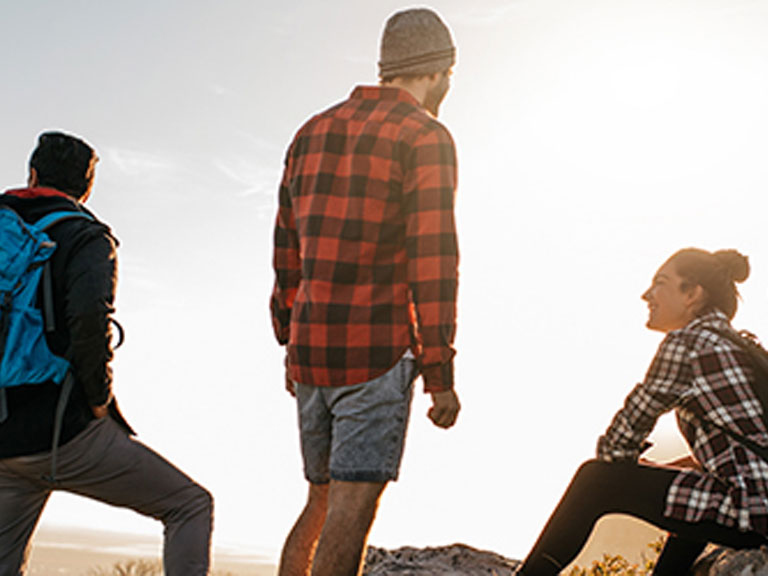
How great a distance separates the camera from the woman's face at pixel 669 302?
4109 mm

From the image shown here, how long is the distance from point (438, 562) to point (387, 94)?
170 inches

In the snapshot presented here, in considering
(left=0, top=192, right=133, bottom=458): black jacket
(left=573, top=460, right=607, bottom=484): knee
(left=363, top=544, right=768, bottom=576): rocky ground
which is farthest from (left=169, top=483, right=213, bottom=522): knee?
(left=363, top=544, right=768, bottom=576): rocky ground

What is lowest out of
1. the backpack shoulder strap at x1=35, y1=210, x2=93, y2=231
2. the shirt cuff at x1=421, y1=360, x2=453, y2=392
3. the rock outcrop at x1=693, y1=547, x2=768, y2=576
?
the rock outcrop at x1=693, y1=547, x2=768, y2=576

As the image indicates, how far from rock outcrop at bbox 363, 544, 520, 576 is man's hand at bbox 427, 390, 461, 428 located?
11.5ft

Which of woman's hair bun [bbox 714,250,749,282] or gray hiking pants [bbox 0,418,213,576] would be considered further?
woman's hair bun [bbox 714,250,749,282]

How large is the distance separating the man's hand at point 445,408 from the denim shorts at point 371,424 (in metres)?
0.10

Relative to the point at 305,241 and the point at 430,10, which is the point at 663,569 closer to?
the point at 305,241

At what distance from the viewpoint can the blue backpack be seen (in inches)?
133

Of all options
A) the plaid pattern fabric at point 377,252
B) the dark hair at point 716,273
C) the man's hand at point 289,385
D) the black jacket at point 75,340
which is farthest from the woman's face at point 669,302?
the black jacket at point 75,340

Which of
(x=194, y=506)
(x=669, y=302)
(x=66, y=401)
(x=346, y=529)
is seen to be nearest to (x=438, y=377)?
(x=346, y=529)

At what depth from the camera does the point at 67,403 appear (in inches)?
134

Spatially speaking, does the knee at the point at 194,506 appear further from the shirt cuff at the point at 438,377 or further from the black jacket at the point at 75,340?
the shirt cuff at the point at 438,377

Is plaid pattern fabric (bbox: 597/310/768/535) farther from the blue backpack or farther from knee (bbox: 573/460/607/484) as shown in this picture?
the blue backpack

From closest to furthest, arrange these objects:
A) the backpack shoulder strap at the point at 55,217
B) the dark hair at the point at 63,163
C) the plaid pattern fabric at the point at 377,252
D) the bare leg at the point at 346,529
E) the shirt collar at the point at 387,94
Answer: the bare leg at the point at 346,529 → the plaid pattern fabric at the point at 377,252 → the shirt collar at the point at 387,94 → the backpack shoulder strap at the point at 55,217 → the dark hair at the point at 63,163
